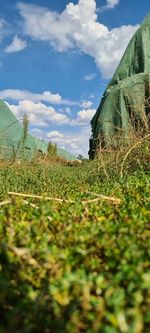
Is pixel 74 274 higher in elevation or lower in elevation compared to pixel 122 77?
lower

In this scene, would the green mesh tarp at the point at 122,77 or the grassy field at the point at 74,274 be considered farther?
the green mesh tarp at the point at 122,77

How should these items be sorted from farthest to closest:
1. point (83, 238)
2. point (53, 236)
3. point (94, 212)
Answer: point (94, 212)
point (53, 236)
point (83, 238)

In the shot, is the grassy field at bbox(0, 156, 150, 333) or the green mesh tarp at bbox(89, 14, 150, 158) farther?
the green mesh tarp at bbox(89, 14, 150, 158)

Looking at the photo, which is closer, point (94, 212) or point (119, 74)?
point (94, 212)

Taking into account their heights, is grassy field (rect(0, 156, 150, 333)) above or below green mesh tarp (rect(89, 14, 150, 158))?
below

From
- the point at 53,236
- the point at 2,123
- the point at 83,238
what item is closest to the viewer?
the point at 83,238

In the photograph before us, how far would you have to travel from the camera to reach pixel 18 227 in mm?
2551

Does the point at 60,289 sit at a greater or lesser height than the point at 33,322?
greater

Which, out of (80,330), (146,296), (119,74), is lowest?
(80,330)

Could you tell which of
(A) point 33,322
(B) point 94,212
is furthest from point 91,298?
(B) point 94,212

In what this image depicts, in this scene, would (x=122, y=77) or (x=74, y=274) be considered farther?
(x=122, y=77)

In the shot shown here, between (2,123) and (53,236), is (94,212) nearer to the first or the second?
(53,236)

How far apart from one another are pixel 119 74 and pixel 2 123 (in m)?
7.84

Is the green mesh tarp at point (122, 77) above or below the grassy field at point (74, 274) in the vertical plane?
above
